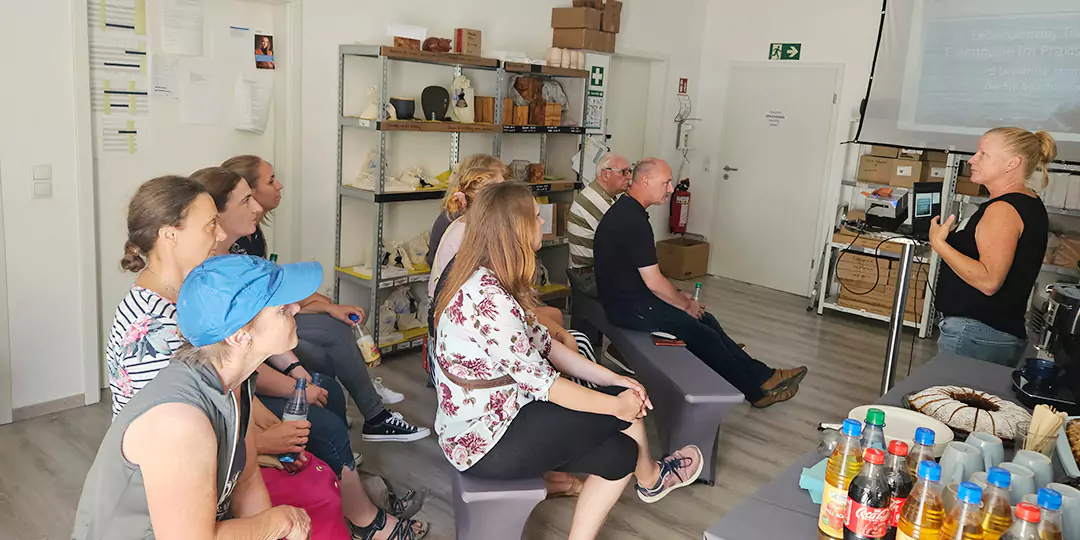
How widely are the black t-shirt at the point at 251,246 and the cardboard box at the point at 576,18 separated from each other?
3.34m

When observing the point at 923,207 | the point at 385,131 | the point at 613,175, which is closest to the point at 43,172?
the point at 385,131

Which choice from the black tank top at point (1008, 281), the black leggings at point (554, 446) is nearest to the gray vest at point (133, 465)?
the black leggings at point (554, 446)

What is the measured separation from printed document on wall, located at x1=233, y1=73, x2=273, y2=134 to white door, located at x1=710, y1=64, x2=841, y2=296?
4.52 m

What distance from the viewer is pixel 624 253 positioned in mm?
3668

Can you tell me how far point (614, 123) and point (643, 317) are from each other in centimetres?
364

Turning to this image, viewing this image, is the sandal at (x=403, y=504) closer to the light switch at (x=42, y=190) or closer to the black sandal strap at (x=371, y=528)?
the black sandal strap at (x=371, y=528)

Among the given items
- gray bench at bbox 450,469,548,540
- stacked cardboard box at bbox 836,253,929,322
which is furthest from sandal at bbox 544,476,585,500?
stacked cardboard box at bbox 836,253,929,322

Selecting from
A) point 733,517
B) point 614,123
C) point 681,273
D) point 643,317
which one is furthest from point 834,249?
point 733,517

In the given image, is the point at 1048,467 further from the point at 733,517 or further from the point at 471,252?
the point at 471,252

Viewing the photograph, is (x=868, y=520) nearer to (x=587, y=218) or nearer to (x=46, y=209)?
(x=587, y=218)

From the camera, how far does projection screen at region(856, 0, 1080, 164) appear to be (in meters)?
3.91

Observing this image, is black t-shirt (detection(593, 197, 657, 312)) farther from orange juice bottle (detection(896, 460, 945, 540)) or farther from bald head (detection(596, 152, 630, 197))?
orange juice bottle (detection(896, 460, 945, 540))

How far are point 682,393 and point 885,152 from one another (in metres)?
4.08

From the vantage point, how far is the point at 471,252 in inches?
92.8
